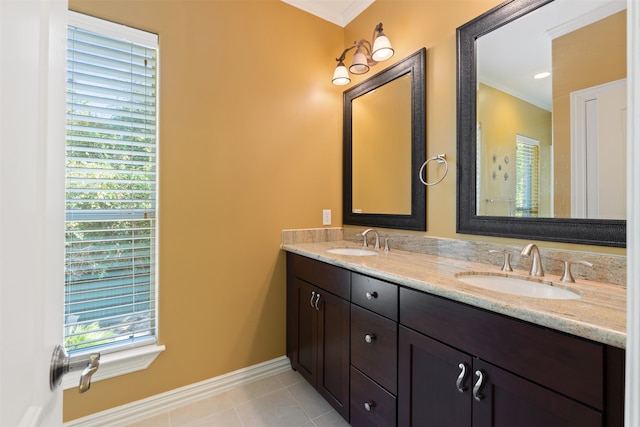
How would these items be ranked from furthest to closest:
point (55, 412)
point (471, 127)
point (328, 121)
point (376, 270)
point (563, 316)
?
point (328, 121) → point (471, 127) → point (376, 270) → point (563, 316) → point (55, 412)

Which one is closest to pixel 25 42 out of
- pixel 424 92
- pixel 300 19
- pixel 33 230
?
pixel 33 230

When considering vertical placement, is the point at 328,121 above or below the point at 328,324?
above

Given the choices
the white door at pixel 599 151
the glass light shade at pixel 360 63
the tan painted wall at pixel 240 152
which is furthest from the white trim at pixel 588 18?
the glass light shade at pixel 360 63

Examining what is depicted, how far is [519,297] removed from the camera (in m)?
0.92

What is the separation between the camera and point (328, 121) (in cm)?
233

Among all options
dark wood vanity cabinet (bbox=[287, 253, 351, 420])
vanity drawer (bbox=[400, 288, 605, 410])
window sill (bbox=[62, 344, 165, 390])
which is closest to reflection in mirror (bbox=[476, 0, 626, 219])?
vanity drawer (bbox=[400, 288, 605, 410])

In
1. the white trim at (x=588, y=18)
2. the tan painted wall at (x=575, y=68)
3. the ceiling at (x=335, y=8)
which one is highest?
the ceiling at (x=335, y=8)

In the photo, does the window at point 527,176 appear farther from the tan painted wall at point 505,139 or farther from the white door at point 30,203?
the white door at point 30,203

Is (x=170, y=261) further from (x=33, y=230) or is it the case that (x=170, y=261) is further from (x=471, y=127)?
(x=471, y=127)

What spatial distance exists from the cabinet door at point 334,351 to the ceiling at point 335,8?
6.75 feet

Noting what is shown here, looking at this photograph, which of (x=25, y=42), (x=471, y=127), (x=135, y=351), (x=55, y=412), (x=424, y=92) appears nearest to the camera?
(x=25, y=42)

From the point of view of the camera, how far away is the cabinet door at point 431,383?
981 mm

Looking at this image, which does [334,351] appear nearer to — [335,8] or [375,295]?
[375,295]

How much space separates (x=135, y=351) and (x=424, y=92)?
2.23 m
